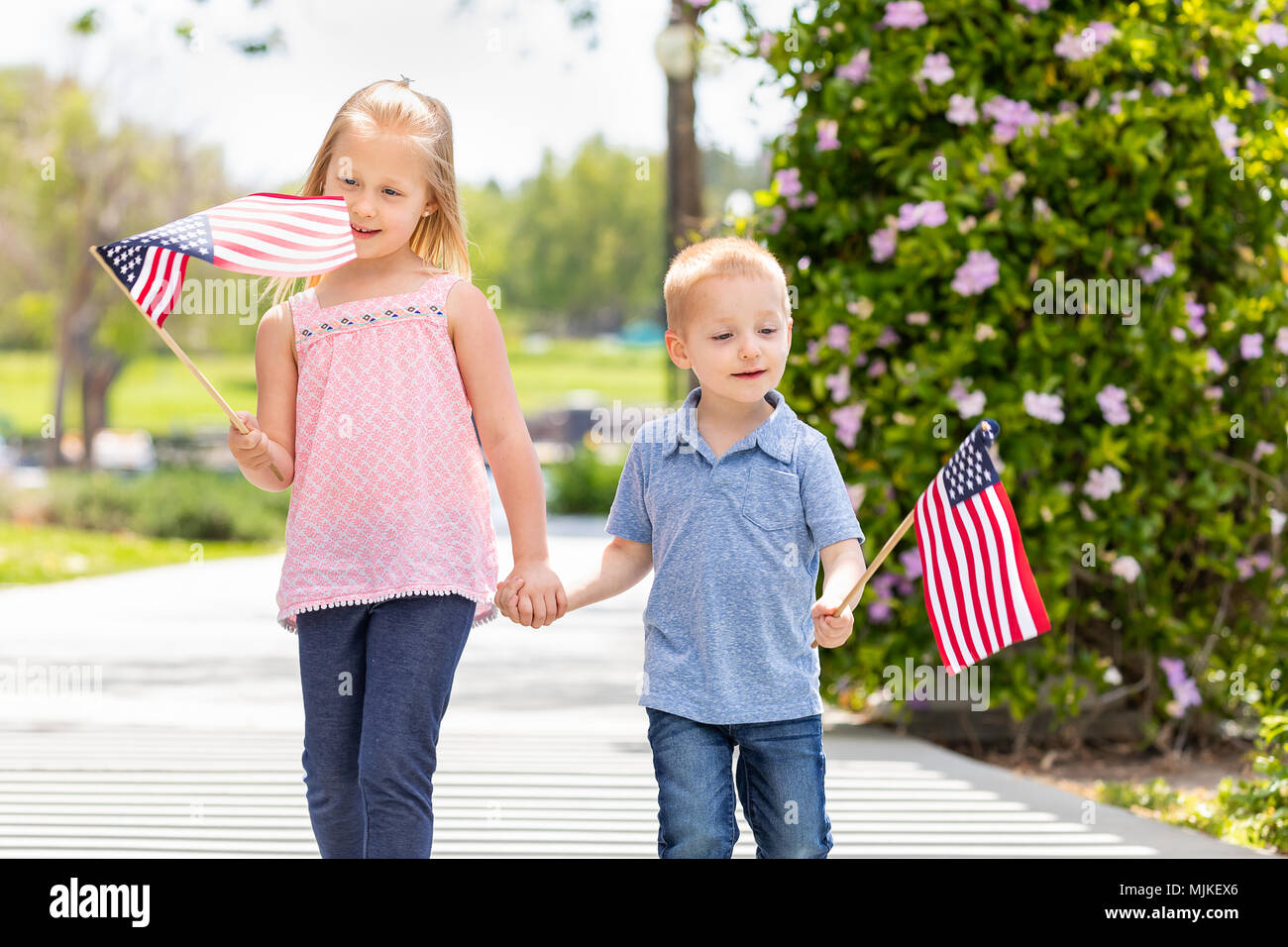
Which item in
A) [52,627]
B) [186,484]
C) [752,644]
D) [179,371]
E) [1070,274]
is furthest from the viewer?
A: [179,371]

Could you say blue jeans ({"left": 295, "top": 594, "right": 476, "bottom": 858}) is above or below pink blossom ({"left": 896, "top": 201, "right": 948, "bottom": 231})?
below

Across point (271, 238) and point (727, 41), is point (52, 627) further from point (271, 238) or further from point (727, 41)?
point (271, 238)

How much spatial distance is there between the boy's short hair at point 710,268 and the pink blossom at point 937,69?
3.16 m

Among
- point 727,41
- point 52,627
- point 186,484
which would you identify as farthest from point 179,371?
point 727,41

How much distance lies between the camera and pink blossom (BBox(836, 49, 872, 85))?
247 inches

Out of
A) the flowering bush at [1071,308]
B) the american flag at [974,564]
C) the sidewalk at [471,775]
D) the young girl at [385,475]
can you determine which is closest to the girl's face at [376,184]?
the young girl at [385,475]

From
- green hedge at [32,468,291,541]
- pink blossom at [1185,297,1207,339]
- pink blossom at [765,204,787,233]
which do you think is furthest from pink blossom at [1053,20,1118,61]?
green hedge at [32,468,291,541]

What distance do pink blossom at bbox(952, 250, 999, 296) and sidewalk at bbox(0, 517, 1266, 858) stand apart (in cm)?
184

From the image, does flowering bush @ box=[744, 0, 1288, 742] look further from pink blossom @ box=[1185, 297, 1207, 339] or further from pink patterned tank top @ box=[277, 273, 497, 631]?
pink patterned tank top @ box=[277, 273, 497, 631]

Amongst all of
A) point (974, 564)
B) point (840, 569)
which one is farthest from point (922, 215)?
point (840, 569)

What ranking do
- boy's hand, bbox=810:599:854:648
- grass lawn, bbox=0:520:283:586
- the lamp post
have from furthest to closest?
grass lawn, bbox=0:520:283:586, the lamp post, boy's hand, bbox=810:599:854:648

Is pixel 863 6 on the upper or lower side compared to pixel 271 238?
upper

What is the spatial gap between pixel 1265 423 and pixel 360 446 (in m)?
4.33

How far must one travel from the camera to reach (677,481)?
10.5 ft
